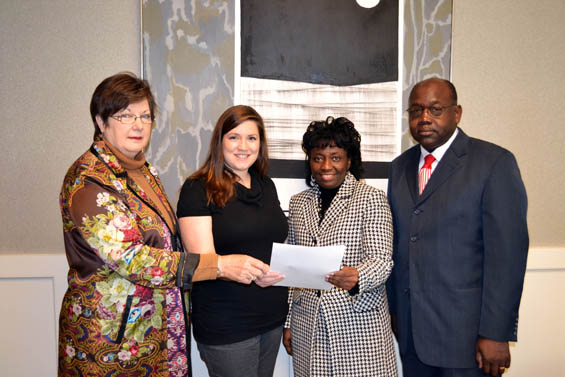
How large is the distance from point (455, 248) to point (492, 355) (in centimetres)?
45

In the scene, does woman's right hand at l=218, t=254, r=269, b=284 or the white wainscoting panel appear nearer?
woman's right hand at l=218, t=254, r=269, b=284

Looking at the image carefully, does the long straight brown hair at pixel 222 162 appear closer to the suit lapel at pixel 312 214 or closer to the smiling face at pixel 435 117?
the suit lapel at pixel 312 214

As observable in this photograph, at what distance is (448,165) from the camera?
5.67ft

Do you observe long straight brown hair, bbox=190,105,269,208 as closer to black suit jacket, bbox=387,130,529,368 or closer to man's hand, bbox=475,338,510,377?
black suit jacket, bbox=387,130,529,368

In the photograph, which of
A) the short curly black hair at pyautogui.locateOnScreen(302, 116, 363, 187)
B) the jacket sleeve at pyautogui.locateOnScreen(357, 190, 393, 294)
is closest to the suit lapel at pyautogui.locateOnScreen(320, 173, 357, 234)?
the jacket sleeve at pyautogui.locateOnScreen(357, 190, 393, 294)

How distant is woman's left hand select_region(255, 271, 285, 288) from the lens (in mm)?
1596

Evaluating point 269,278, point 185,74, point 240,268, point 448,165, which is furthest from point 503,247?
point 185,74

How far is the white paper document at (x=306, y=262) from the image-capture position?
150 centimetres

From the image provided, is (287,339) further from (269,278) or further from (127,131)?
(127,131)

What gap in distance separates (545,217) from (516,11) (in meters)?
1.47

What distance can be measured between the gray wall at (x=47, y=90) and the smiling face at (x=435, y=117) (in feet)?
5.29

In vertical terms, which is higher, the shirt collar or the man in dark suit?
the shirt collar

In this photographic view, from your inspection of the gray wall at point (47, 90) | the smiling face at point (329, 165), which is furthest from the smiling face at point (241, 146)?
the gray wall at point (47, 90)

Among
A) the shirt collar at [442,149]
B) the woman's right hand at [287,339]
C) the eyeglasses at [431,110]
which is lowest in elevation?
the woman's right hand at [287,339]
